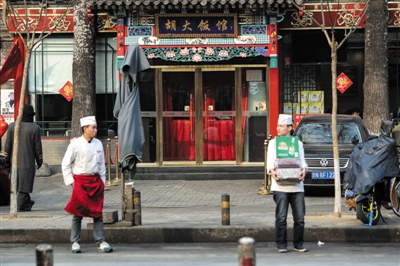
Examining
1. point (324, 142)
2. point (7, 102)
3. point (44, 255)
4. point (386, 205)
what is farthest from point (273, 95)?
point (44, 255)

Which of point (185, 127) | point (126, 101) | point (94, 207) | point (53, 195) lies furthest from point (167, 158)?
point (94, 207)

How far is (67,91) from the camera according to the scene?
2223 centimetres

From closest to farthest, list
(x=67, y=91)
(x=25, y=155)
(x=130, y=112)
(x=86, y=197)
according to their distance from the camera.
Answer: (x=86, y=197) < (x=130, y=112) < (x=25, y=155) < (x=67, y=91)

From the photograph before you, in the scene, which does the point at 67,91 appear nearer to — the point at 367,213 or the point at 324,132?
the point at 324,132

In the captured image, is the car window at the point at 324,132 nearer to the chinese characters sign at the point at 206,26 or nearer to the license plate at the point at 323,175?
the license plate at the point at 323,175

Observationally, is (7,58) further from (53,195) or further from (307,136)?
(307,136)

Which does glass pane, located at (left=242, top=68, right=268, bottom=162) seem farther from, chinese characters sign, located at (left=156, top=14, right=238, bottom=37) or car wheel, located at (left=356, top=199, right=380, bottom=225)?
car wheel, located at (left=356, top=199, right=380, bottom=225)

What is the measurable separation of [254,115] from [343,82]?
2550 mm

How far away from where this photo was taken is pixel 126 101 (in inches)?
507

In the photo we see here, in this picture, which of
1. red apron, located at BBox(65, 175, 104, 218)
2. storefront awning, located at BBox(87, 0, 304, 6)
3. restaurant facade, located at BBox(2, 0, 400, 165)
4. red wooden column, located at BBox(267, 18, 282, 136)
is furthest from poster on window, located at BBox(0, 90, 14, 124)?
red apron, located at BBox(65, 175, 104, 218)

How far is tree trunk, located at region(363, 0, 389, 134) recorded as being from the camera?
804 inches

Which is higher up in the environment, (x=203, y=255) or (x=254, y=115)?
(x=254, y=115)

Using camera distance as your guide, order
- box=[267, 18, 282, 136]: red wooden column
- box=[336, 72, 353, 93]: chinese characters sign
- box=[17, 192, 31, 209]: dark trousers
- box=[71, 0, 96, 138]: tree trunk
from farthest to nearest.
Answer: box=[336, 72, 353, 93]: chinese characters sign → box=[71, 0, 96, 138]: tree trunk → box=[267, 18, 282, 136]: red wooden column → box=[17, 192, 31, 209]: dark trousers

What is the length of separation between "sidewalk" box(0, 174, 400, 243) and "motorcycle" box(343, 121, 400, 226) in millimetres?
265
